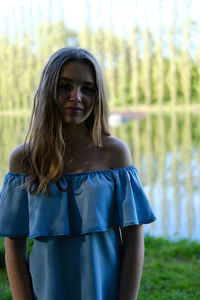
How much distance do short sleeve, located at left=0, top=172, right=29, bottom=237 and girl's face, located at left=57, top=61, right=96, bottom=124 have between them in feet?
0.54

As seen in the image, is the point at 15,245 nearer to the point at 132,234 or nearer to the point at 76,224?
the point at 76,224

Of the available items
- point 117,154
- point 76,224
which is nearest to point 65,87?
point 117,154

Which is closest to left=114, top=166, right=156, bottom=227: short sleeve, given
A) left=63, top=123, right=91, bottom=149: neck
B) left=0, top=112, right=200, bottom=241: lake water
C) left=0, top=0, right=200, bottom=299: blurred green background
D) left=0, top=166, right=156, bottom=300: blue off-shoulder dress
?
left=0, top=166, right=156, bottom=300: blue off-shoulder dress

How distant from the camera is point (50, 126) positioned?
80 centimetres

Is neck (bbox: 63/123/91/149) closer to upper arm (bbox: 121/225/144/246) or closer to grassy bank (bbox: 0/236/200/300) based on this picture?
upper arm (bbox: 121/225/144/246)

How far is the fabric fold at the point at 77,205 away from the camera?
29.7 inches

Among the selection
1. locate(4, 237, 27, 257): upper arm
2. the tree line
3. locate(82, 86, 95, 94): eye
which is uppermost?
the tree line

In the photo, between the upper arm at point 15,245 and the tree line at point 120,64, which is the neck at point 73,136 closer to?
the upper arm at point 15,245

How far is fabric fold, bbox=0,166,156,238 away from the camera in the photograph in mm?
754

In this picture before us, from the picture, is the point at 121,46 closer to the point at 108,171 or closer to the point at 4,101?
the point at 4,101

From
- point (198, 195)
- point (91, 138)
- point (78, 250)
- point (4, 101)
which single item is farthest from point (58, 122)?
point (4, 101)

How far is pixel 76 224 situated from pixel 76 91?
0.89 feet

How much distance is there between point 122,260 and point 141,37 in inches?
871

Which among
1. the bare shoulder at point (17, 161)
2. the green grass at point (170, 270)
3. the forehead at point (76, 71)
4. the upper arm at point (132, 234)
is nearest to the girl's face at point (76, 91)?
the forehead at point (76, 71)
